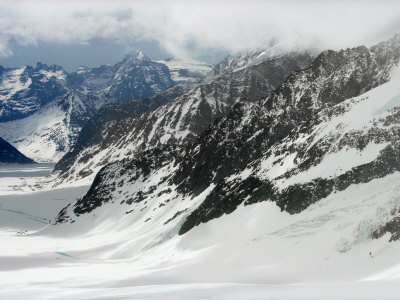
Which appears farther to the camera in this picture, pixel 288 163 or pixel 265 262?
pixel 288 163

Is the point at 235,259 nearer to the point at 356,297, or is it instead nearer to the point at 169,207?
the point at 356,297

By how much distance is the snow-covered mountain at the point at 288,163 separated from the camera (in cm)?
6072

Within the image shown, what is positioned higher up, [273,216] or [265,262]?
[273,216]

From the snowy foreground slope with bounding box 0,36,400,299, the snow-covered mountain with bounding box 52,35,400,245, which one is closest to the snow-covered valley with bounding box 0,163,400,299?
the snowy foreground slope with bounding box 0,36,400,299

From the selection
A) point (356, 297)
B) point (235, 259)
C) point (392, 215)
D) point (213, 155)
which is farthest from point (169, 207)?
point (356, 297)

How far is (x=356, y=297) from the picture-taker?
23000 millimetres

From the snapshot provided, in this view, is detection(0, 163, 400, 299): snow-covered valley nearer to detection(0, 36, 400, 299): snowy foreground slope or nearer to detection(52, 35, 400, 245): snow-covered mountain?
detection(0, 36, 400, 299): snowy foreground slope

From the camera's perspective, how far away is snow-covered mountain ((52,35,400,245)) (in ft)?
199

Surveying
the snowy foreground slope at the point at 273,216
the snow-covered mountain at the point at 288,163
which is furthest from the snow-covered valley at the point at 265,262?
the snow-covered mountain at the point at 288,163

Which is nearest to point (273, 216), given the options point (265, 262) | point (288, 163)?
point (265, 262)

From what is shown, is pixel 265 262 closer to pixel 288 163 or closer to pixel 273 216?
pixel 273 216

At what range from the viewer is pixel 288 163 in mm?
81812

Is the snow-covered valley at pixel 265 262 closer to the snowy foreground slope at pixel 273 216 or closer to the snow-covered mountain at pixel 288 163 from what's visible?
the snowy foreground slope at pixel 273 216

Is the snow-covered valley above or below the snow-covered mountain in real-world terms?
below
